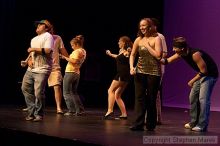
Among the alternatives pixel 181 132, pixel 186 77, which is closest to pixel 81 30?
pixel 186 77

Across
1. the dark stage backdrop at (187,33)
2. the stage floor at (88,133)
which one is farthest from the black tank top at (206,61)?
the dark stage backdrop at (187,33)

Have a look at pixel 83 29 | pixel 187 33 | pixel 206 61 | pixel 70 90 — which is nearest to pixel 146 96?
pixel 206 61

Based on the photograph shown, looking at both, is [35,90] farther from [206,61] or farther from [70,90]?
[206,61]

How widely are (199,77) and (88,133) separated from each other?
1528mm

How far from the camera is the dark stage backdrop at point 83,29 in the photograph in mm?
11250

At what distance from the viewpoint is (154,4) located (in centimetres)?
1164

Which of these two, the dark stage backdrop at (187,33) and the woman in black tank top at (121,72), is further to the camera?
the dark stage backdrop at (187,33)

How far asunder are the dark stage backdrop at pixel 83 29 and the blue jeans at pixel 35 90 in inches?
165

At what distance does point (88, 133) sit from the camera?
5.70 m

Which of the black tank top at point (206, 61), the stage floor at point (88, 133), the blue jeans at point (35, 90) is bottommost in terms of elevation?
the stage floor at point (88, 133)

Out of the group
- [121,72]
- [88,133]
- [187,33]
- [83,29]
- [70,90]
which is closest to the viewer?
[88,133]

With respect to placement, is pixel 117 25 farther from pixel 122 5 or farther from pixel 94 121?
pixel 94 121

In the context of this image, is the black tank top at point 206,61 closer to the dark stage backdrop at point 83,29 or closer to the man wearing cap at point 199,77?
the man wearing cap at point 199,77

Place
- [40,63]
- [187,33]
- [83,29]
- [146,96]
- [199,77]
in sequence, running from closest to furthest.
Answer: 1. [146,96]
2. [199,77]
3. [40,63]
4. [187,33]
5. [83,29]
